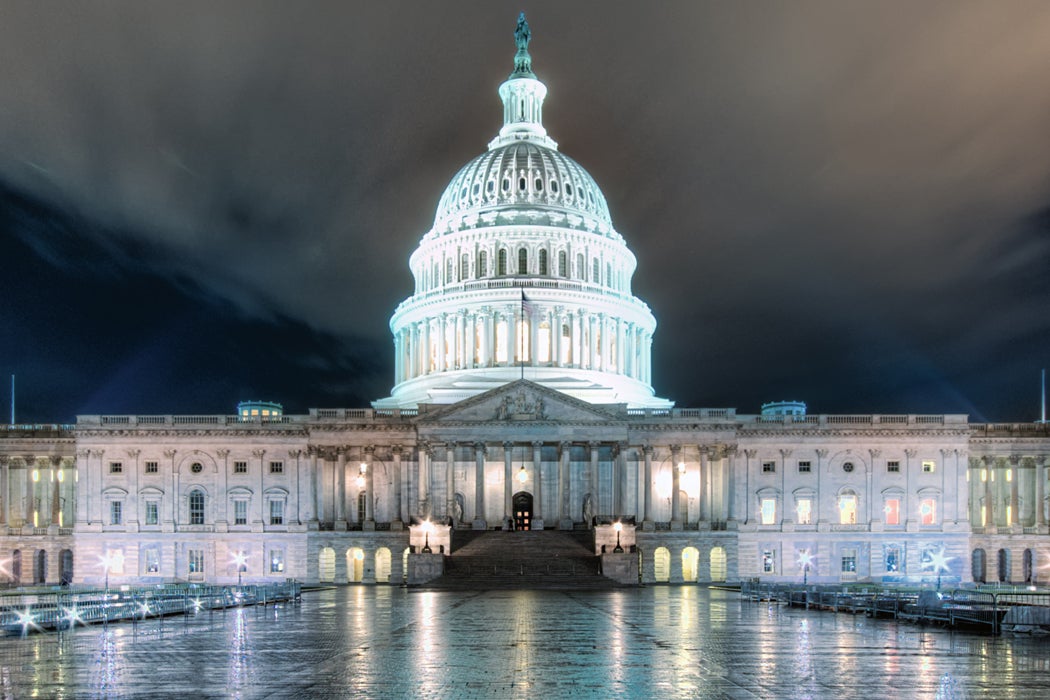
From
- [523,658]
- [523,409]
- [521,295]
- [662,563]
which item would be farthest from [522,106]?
[523,658]

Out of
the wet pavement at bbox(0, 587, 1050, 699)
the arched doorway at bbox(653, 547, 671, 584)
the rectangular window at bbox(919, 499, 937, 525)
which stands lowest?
the arched doorway at bbox(653, 547, 671, 584)

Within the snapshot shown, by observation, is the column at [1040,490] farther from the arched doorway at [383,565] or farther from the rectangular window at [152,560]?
the rectangular window at [152,560]

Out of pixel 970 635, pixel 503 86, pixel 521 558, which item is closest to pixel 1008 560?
pixel 521 558

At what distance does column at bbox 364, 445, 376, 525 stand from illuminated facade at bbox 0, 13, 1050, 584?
0.19 m

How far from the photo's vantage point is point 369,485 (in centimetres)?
9862

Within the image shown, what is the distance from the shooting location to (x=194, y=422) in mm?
100375

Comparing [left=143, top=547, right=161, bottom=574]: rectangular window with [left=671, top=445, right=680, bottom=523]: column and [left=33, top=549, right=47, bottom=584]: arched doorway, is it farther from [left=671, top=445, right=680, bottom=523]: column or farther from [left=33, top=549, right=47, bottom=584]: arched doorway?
[left=671, top=445, right=680, bottom=523]: column

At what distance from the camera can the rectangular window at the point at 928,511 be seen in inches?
3903

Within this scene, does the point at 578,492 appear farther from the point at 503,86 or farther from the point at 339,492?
the point at 503,86

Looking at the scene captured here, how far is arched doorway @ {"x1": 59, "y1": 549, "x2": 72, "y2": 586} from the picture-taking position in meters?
101

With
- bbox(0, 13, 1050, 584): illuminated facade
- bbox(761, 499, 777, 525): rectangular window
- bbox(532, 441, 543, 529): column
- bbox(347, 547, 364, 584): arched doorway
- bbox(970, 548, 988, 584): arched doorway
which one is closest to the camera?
bbox(532, 441, 543, 529): column

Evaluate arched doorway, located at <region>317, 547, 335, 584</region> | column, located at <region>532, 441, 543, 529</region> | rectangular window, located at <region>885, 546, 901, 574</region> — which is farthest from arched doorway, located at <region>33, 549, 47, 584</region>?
rectangular window, located at <region>885, 546, 901, 574</region>

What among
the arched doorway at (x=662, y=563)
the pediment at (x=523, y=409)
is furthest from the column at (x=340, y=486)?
the arched doorway at (x=662, y=563)

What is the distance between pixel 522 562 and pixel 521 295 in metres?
38.0
